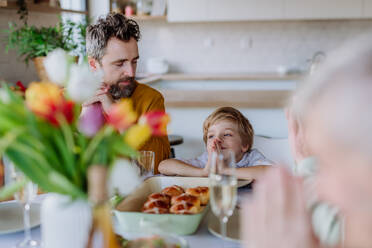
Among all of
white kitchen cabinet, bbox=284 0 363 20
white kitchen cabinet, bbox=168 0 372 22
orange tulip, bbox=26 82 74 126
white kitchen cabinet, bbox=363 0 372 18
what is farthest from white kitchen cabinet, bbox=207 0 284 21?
orange tulip, bbox=26 82 74 126

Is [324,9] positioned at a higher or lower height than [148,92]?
higher

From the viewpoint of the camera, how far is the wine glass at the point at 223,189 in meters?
1.08

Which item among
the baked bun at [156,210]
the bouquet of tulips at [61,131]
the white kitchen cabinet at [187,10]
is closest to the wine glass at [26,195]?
the bouquet of tulips at [61,131]

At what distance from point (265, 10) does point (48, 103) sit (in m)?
4.60

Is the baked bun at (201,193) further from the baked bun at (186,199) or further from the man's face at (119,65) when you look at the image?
the man's face at (119,65)

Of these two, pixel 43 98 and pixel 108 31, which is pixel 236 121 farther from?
pixel 43 98

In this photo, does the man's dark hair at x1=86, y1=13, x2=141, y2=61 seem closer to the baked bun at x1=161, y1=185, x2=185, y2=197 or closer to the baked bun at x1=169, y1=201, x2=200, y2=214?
the baked bun at x1=161, y1=185, x2=185, y2=197

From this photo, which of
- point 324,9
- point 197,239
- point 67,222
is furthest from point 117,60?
point 324,9

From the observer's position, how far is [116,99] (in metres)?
2.22

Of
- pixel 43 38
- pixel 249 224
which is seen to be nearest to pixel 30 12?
pixel 43 38

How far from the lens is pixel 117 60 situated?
84.0 inches

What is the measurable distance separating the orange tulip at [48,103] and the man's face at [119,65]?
1317mm

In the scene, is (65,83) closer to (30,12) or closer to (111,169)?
(111,169)

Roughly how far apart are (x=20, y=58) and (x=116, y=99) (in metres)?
1.39
